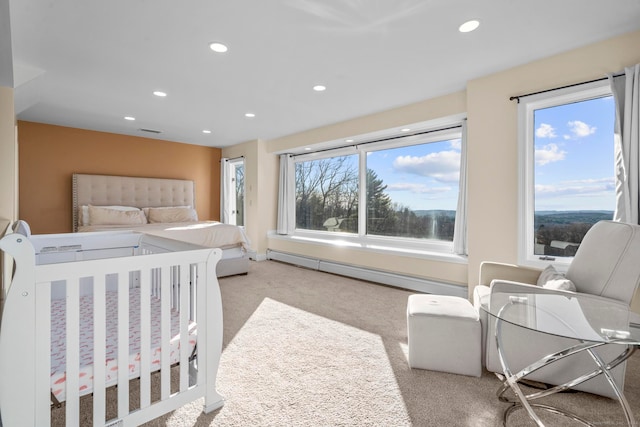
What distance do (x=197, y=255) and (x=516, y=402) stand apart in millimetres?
1873

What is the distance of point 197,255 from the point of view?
4.88ft

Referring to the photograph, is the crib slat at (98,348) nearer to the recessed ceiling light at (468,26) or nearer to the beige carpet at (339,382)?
the beige carpet at (339,382)

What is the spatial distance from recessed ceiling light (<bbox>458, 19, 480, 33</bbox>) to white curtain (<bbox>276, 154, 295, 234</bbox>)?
160 inches

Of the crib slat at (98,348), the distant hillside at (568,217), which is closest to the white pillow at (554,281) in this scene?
the distant hillside at (568,217)

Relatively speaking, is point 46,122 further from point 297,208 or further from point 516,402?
point 516,402

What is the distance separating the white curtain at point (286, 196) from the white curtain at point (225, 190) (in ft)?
4.24

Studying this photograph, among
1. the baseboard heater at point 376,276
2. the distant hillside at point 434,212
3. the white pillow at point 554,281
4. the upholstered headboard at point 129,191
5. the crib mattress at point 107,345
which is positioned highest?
the upholstered headboard at point 129,191

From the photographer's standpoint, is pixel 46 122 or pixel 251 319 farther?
pixel 46 122

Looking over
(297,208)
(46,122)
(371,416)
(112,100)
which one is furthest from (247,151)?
(371,416)

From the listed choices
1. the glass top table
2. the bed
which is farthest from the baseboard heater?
→ the glass top table

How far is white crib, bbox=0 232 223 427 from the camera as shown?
3.35 ft

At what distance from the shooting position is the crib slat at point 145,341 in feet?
4.33

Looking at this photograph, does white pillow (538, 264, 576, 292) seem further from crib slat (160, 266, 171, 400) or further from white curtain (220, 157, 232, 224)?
white curtain (220, 157, 232, 224)

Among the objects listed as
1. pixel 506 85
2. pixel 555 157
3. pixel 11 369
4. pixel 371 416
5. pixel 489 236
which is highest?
pixel 506 85
